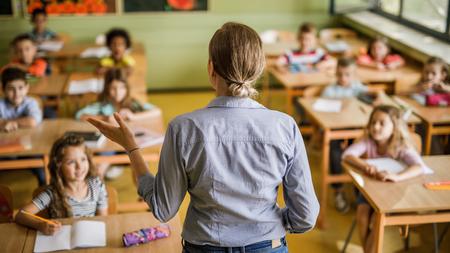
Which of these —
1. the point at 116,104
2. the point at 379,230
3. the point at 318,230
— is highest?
the point at 116,104

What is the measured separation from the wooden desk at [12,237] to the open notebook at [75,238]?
63 millimetres

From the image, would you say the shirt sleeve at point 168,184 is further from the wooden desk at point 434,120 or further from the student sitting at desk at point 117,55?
the student sitting at desk at point 117,55

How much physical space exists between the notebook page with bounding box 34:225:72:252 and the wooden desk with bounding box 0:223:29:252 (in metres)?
0.06

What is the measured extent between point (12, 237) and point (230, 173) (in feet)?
4.09

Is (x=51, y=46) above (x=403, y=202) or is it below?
above

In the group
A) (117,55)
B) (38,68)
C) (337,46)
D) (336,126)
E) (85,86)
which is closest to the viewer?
(336,126)

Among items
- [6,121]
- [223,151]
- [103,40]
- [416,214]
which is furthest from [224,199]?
[103,40]

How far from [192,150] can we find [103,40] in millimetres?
5081

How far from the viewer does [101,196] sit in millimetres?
2900

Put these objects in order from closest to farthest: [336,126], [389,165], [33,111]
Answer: [389,165] → [336,126] → [33,111]

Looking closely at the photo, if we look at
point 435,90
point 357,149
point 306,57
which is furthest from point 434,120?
point 306,57

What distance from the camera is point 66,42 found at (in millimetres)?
6406

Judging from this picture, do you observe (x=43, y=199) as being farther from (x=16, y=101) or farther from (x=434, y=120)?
(x=434, y=120)

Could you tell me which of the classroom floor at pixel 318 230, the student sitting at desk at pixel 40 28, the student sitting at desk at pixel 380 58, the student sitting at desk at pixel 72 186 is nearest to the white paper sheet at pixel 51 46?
the student sitting at desk at pixel 40 28
